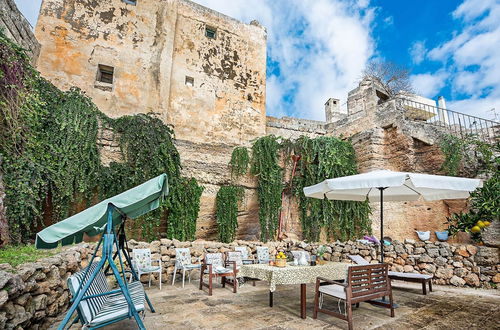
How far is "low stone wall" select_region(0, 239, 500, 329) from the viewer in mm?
2463

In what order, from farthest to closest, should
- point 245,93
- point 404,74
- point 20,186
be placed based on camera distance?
1. point 404,74
2. point 245,93
3. point 20,186

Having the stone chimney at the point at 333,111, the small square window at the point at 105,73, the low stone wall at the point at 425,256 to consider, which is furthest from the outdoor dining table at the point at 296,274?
the stone chimney at the point at 333,111

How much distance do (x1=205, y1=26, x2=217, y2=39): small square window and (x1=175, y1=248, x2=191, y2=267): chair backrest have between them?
395 inches

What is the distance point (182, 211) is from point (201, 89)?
6345 mm

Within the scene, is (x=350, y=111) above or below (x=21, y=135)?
above

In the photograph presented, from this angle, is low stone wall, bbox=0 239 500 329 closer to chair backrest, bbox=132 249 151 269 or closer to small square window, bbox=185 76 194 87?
chair backrest, bbox=132 249 151 269

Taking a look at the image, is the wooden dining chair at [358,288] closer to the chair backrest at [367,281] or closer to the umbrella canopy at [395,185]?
the chair backrest at [367,281]

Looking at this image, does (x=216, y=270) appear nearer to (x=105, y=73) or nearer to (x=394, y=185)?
(x=394, y=185)

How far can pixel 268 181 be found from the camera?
27.9 feet

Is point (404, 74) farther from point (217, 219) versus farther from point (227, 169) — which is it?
point (217, 219)

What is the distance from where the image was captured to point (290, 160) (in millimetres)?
9039

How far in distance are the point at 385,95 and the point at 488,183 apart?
1158cm

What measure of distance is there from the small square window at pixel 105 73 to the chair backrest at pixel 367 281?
10.8m

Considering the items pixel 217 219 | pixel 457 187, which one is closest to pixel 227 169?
pixel 217 219
